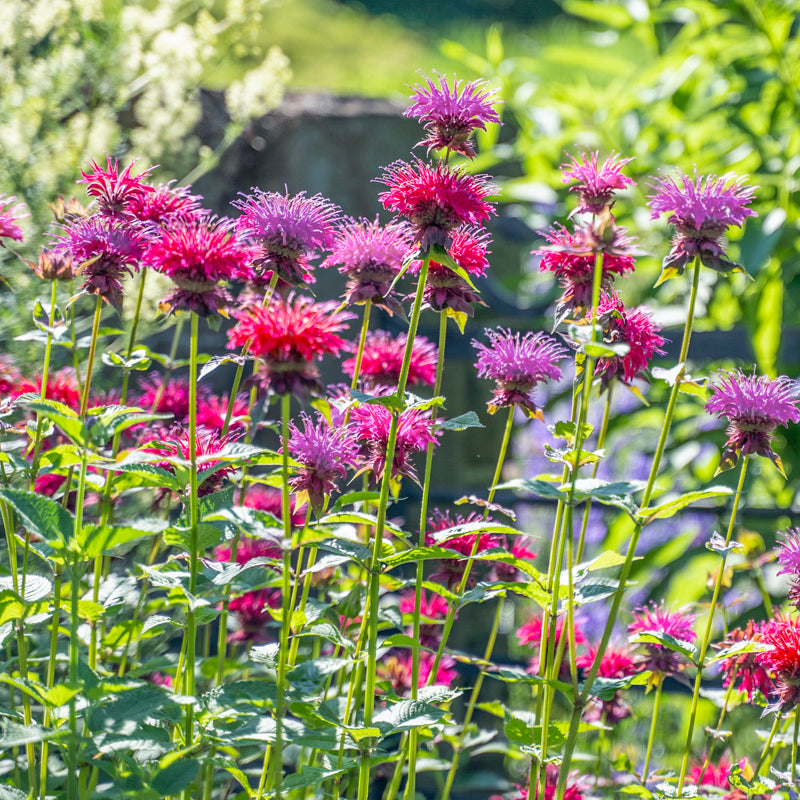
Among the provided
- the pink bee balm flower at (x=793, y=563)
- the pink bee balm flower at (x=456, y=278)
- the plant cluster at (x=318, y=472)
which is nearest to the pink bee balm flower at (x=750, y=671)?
the plant cluster at (x=318, y=472)

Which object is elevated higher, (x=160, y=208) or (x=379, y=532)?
(x=160, y=208)

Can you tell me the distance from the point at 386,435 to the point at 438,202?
0.74 feet

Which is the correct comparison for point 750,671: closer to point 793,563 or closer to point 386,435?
point 793,563

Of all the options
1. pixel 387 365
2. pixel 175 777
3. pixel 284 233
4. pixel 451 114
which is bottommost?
pixel 175 777

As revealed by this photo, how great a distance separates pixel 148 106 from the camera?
4.74 feet

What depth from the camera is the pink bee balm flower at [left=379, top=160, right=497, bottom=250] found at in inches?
30.2

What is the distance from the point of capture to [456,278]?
864 millimetres

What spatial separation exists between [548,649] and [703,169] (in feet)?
4.52

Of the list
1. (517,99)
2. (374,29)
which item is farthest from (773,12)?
(374,29)

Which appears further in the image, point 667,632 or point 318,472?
point 667,632

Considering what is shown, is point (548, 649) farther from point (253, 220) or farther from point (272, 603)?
point (272, 603)

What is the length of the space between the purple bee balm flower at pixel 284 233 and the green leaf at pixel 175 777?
0.41 metres

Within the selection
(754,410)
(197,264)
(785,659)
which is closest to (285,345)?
(197,264)

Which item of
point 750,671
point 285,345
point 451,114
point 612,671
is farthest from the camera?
point 612,671
